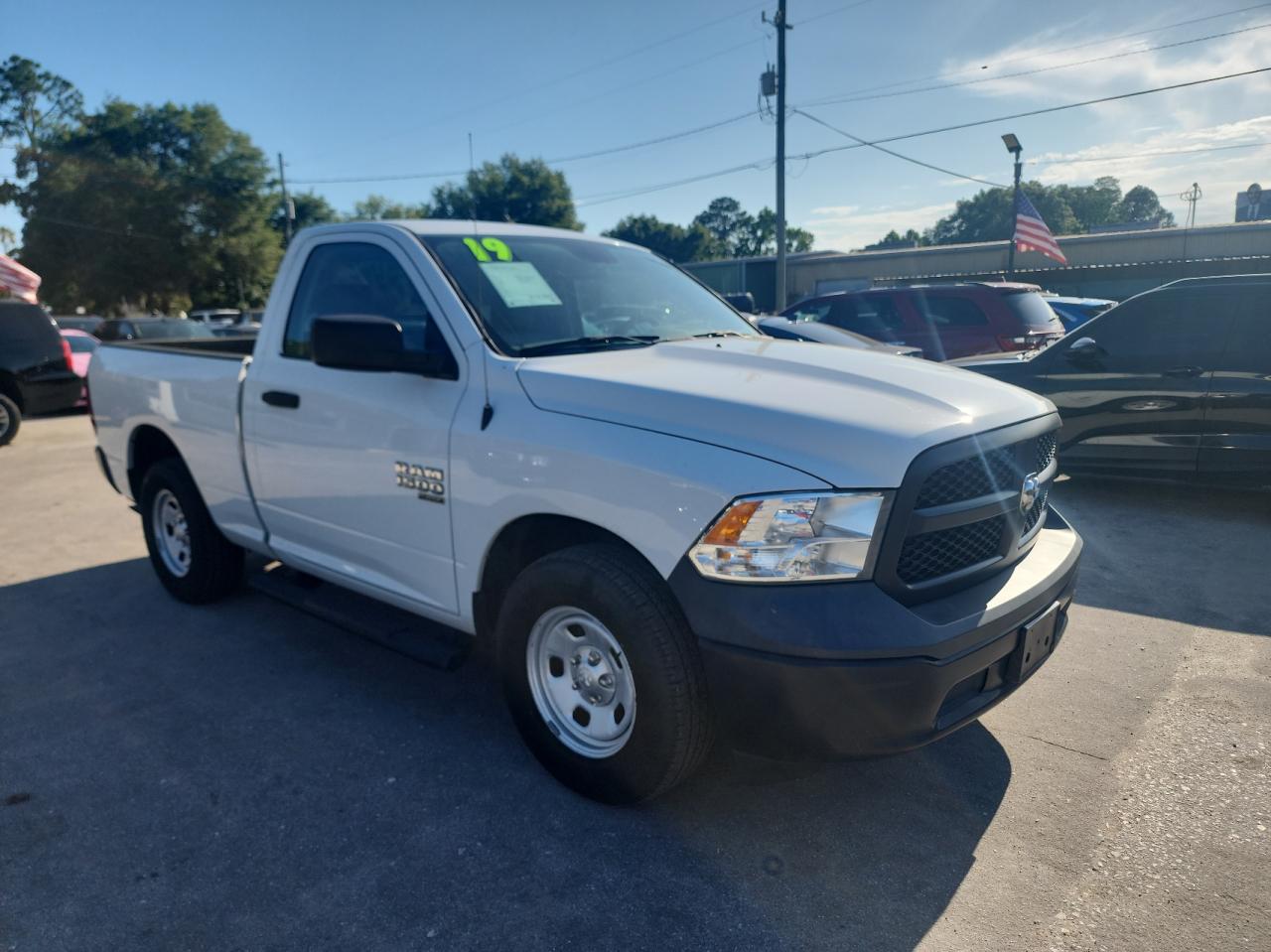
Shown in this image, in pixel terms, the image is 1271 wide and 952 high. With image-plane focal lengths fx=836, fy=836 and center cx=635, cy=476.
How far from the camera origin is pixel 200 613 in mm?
4656

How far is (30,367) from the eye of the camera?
1178cm

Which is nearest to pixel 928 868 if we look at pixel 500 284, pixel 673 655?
pixel 673 655

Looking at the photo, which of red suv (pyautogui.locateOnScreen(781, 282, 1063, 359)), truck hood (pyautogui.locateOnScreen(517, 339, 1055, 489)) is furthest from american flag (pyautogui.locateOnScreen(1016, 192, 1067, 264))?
truck hood (pyautogui.locateOnScreen(517, 339, 1055, 489))

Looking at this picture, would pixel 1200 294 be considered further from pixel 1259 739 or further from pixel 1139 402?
pixel 1259 739

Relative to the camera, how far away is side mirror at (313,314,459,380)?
281 cm

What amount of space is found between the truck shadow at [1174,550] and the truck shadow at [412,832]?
1972mm

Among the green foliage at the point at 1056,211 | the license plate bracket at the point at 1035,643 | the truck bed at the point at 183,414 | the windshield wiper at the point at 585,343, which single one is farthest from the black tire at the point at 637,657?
the green foliage at the point at 1056,211

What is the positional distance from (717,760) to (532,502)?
3.74 ft

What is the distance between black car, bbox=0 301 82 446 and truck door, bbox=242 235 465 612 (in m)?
10.1

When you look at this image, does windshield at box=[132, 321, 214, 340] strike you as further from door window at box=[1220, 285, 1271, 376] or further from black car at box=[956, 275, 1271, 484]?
door window at box=[1220, 285, 1271, 376]

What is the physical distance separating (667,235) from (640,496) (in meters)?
88.1

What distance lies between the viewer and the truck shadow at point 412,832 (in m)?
2.24

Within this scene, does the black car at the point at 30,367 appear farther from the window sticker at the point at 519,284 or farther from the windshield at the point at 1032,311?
the windshield at the point at 1032,311

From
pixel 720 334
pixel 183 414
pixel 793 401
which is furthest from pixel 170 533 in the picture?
pixel 793 401
